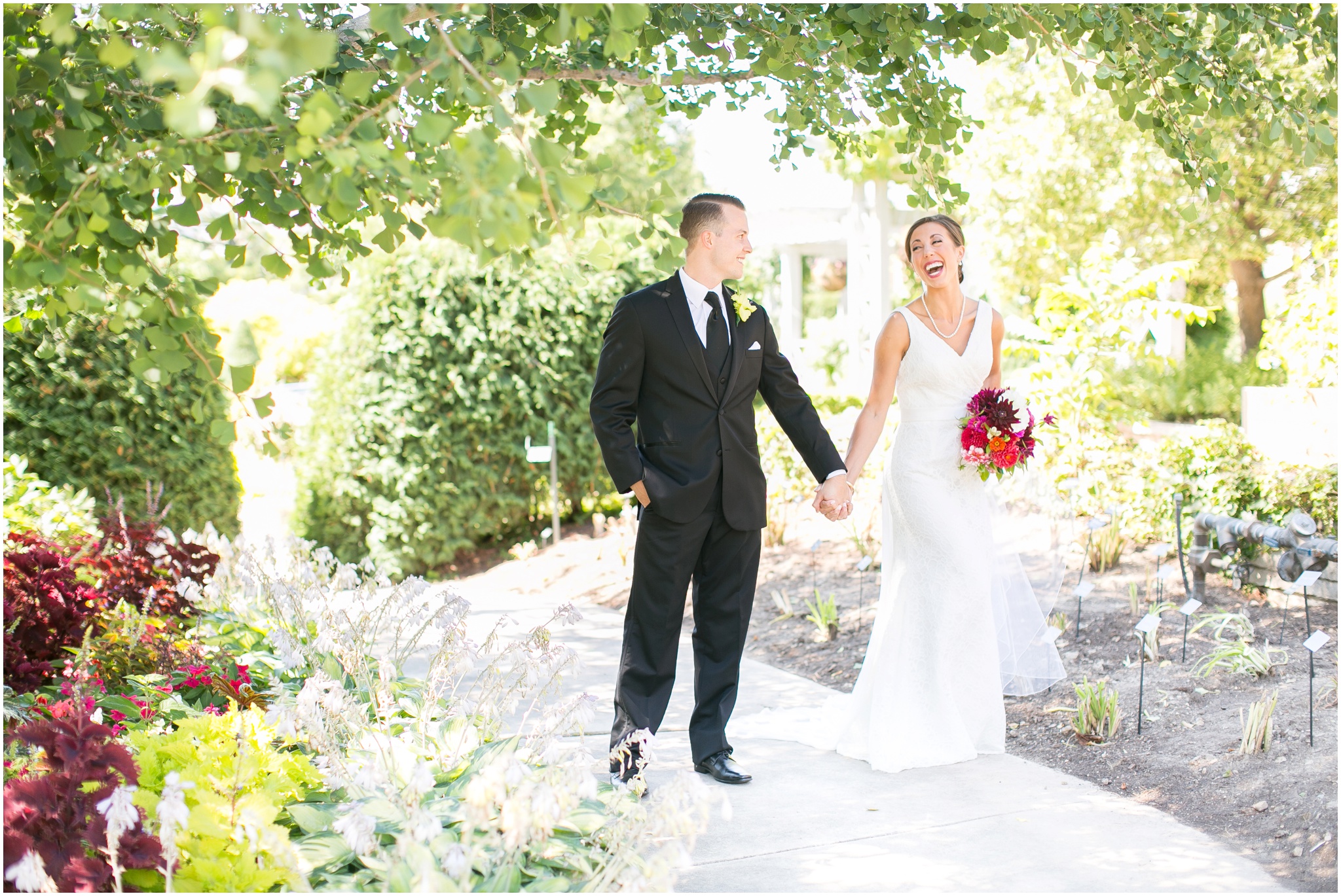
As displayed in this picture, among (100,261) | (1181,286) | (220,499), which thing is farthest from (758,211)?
(100,261)

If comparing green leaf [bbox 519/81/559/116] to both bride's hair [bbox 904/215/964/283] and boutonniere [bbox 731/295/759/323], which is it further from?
bride's hair [bbox 904/215/964/283]

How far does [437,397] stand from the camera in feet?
26.5

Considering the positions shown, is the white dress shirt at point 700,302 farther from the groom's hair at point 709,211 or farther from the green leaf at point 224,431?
the green leaf at point 224,431

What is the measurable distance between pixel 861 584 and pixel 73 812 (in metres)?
4.66

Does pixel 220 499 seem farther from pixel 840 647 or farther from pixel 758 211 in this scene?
pixel 758 211

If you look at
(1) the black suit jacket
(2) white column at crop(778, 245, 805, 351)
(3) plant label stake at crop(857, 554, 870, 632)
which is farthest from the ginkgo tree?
(2) white column at crop(778, 245, 805, 351)

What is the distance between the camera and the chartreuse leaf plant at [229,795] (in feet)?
7.29

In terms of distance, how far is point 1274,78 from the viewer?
3398 mm

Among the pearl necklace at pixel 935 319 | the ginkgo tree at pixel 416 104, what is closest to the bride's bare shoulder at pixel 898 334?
the pearl necklace at pixel 935 319

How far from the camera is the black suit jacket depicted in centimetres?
366

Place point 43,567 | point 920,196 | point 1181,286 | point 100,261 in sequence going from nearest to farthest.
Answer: point 100,261 → point 920,196 → point 43,567 → point 1181,286

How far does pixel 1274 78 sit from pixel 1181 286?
59.9ft

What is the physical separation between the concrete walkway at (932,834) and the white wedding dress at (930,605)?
0.35ft

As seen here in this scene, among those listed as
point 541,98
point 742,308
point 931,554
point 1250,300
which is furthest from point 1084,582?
point 1250,300
